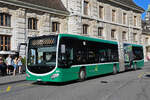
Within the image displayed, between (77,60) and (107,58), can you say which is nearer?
(77,60)

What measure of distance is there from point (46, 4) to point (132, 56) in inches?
475

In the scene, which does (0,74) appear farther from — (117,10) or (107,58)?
(117,10)

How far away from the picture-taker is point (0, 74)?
16453 millimetres

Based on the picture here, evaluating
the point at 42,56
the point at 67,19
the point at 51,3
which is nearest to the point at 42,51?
the point at 42,56

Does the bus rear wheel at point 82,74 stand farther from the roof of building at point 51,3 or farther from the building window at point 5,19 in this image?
the roof of building at point 51,3

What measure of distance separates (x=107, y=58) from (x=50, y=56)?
6199 mm

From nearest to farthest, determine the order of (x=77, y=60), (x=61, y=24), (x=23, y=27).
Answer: (x=77, y=60) → (x=23, y=27) → (x=61, y=24)

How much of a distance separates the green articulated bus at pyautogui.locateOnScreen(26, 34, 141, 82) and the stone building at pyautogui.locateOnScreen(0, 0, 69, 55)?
404 inches

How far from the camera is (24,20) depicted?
Result: 22172 mm

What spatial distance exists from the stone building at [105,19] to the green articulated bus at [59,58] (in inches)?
594

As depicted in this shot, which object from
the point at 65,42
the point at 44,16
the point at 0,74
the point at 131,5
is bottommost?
the point at 0,74

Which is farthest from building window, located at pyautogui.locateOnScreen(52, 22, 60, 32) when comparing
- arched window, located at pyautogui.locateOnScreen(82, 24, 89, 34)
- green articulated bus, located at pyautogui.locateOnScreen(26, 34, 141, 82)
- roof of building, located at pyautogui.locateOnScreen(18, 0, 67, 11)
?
green articulated bus, located at pyautogui.locateOnScreen(26, 34, 141, 82)

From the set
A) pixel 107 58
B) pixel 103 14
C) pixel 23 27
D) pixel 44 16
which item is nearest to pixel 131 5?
pixel 103 14

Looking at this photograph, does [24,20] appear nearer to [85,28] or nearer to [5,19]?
[5,19]
